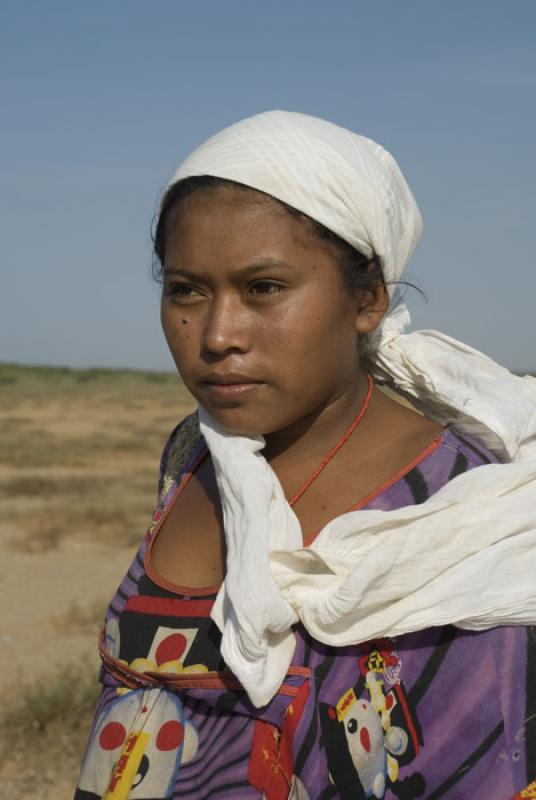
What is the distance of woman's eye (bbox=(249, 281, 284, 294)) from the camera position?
196 cm

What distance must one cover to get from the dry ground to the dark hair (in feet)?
12.3

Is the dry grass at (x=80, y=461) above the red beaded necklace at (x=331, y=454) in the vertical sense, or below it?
below

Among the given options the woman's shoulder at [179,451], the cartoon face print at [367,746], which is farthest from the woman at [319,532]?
the woman's shoulder at [179,451]

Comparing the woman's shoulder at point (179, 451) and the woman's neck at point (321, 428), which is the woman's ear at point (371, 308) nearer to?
the woman's neck at point (321, 428)

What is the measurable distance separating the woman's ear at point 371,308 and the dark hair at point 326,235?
0.01 meters

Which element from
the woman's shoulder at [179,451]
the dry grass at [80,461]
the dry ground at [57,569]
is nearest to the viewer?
the woman's shoulder at [179,451]

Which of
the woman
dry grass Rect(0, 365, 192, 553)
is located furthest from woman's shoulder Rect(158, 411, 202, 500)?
dry grass Rect(0, 365, 192, 553)

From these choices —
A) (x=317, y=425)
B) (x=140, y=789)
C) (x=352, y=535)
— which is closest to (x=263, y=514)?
(x=352, y=535)

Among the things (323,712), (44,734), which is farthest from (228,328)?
(44,734)

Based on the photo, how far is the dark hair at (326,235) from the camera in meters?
1.96

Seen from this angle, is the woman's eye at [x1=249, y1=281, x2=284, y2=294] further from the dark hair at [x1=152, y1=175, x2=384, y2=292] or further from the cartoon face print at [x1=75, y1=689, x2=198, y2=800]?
the cartoon face print at [x1=75, y1=689, x2=198, y2=800]

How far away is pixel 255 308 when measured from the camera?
6.49 ft

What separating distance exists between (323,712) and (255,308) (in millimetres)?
753

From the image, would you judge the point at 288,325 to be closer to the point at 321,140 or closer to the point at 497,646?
the point at 321,140
